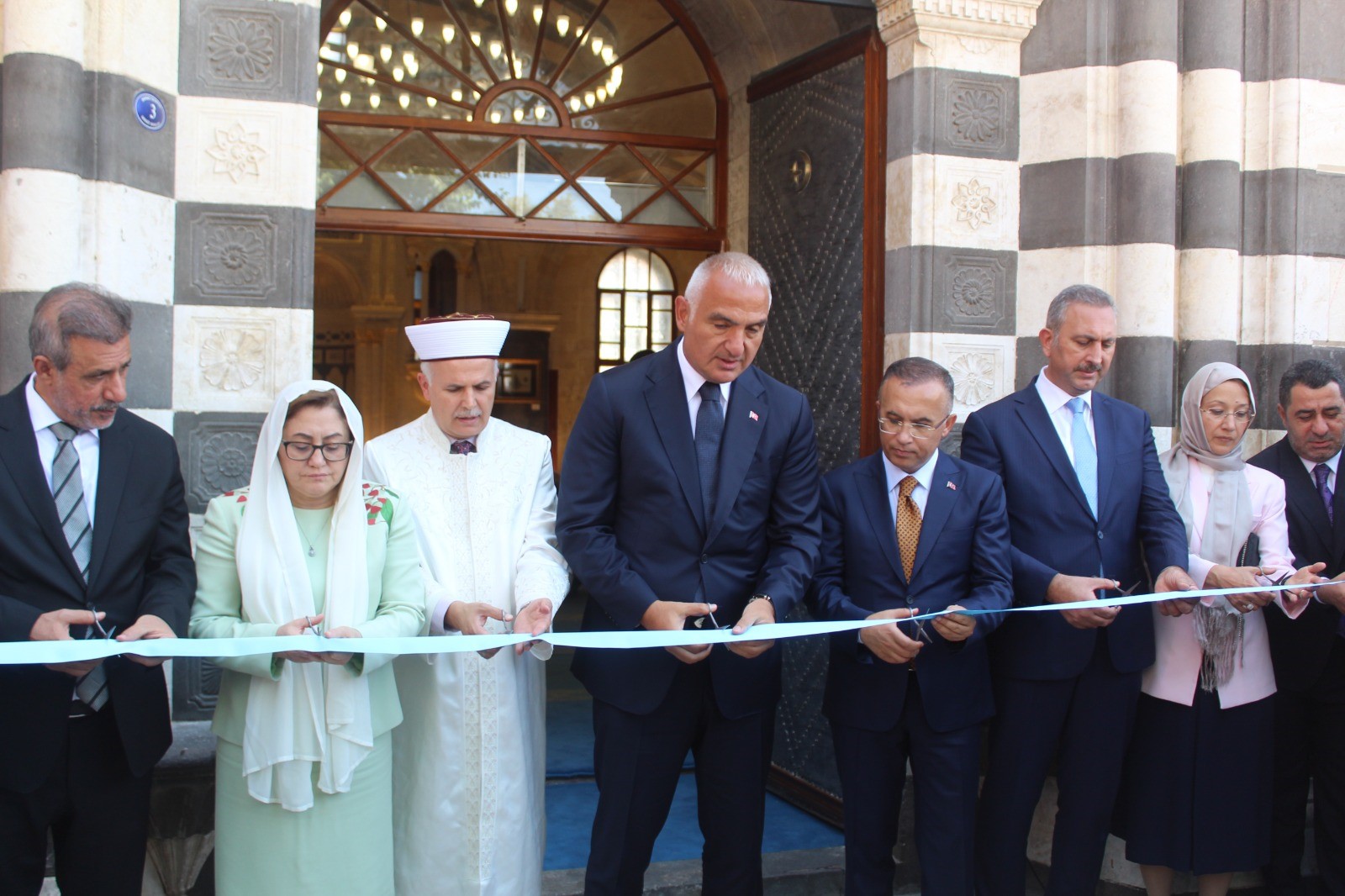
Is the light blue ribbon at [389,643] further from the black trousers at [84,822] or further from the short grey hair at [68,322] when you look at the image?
the short grey hair at [68,322]

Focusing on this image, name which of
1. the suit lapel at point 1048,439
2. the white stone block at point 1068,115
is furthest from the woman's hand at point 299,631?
the white stone block at point 1068,115

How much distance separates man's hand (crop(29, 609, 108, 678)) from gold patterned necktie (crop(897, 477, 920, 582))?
7.34 feet

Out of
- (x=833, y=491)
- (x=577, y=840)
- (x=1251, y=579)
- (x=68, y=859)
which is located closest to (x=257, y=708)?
(x=68, y=859)

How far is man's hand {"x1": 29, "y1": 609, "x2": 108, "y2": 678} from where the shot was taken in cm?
285

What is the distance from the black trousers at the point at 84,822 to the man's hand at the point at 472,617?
0.90m

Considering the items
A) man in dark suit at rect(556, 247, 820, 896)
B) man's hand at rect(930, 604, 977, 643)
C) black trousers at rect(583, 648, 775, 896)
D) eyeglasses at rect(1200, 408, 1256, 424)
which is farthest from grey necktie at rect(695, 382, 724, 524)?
eyeglasses at rect(1200, 408, 1256, 424)

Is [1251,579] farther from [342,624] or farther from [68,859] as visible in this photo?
[68,859]

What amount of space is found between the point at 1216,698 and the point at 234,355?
3.50m

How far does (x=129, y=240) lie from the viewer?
3857 millimetres

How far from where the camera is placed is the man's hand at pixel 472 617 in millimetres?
3293

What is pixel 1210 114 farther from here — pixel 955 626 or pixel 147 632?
pixel 147 632

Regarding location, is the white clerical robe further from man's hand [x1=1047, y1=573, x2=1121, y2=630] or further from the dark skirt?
the dark skirt

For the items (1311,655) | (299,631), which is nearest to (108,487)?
(299,631)

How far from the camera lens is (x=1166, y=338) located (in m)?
4.82
